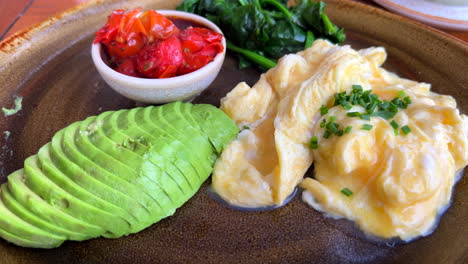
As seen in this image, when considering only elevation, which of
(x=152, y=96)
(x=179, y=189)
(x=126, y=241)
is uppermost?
(x=152, y=96)

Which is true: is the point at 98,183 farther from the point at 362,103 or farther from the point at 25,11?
the point at 25,11

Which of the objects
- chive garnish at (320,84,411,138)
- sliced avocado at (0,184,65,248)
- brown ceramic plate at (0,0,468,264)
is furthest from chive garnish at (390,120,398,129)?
sliced avocado at (0,184,65,248)

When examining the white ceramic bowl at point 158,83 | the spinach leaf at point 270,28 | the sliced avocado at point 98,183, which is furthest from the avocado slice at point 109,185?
the spinach leaf at point 270,28

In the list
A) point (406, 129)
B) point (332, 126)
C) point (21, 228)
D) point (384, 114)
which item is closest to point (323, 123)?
point (332, 126)

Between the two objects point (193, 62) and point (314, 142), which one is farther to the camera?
point (193, 62)

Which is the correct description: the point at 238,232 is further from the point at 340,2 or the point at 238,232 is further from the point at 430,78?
the point at 340,2

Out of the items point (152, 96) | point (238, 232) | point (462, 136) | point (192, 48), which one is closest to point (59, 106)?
point (152, 96)
